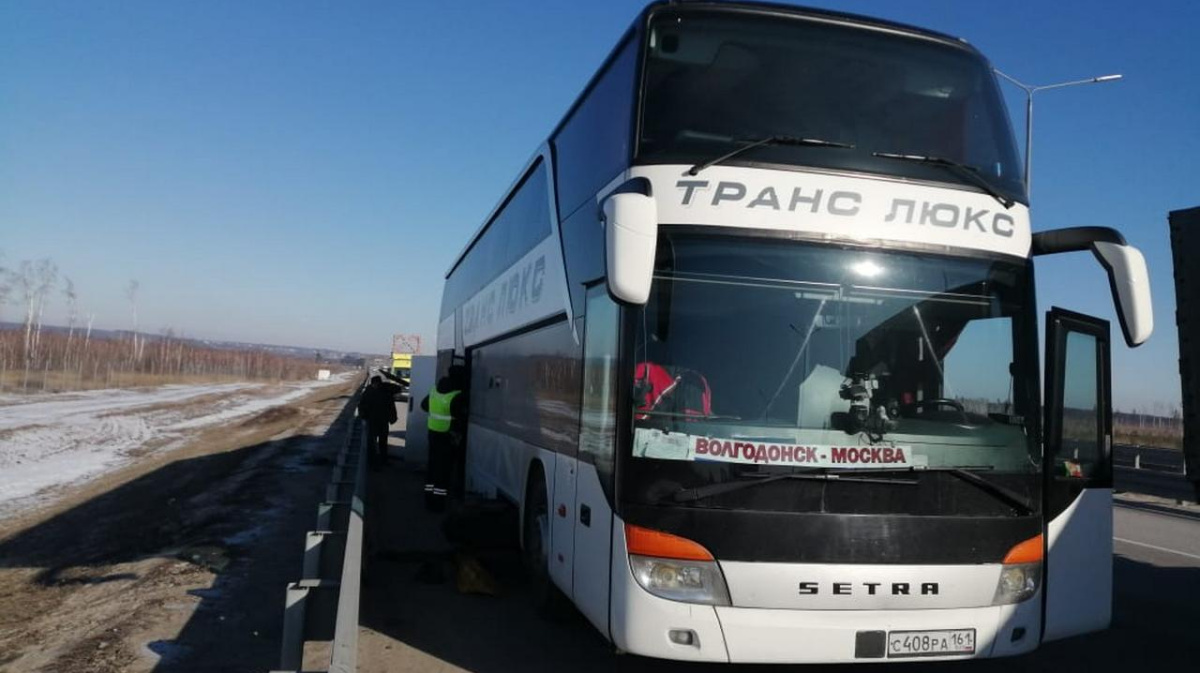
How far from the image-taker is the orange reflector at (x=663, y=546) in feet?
15.7

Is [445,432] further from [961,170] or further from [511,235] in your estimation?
[961,170]

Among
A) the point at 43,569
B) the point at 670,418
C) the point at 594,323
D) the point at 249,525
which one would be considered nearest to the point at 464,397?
the point at 249,525

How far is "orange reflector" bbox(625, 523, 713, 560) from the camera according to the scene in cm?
477

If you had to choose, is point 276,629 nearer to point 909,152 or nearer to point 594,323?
point 594,323

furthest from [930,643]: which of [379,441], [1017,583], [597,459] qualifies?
[379,441]

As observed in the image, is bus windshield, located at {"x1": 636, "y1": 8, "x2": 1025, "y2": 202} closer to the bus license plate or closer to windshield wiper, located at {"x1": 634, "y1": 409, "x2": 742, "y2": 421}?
windshield wiper, located at {"x1": 634, "y1": 409, "x2": 742, "y2": 421}

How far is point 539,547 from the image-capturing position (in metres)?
7.21

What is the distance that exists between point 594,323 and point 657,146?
114 cm

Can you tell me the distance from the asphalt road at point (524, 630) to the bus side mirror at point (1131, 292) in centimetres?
235

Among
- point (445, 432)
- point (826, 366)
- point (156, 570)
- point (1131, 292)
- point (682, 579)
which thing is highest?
point (1131, 292)

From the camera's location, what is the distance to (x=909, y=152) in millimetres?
5508

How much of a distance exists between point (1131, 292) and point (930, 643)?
2191 millimetres

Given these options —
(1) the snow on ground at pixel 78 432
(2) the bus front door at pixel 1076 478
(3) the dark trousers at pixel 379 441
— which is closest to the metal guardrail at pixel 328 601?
(2) the bus front door at pixel 1076 478

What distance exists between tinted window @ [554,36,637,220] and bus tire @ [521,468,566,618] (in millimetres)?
2183
